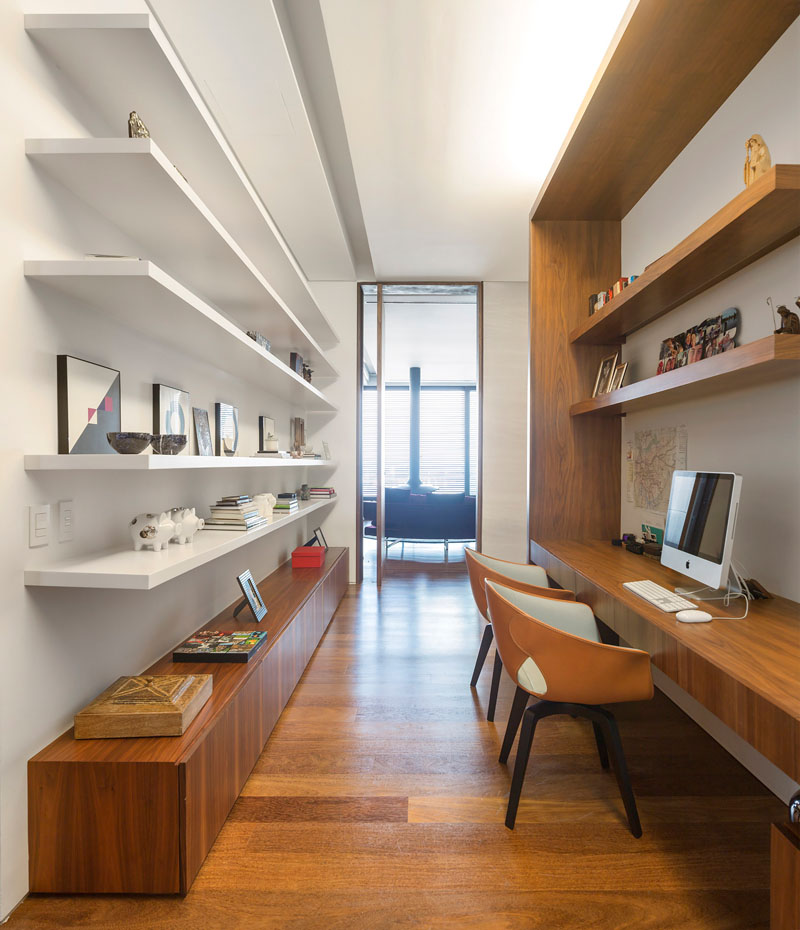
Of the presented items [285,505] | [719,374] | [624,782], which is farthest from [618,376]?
[285,505]

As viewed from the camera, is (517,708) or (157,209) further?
(517,708)

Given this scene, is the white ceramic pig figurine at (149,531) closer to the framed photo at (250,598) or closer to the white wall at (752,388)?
the framed photo at (250,598)

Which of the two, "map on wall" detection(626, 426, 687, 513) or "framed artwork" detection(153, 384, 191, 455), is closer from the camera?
"framed artwork" detection(153, 384, 191, 455)

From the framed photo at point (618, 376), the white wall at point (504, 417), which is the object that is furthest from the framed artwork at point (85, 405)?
the white wall at point (504, 417)

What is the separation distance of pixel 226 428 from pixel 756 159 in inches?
97.6

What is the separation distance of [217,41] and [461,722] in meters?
2.96

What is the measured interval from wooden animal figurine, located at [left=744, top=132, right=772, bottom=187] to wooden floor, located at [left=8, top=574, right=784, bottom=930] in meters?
2.04

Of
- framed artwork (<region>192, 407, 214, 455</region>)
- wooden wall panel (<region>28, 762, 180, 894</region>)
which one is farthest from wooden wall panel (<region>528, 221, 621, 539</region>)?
wooden wall panel (<region>28, 762, 180, 894</region>)

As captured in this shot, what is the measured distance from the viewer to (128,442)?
58.9 inches

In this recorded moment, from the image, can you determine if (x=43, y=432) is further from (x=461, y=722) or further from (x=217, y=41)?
(x=461, y=722)

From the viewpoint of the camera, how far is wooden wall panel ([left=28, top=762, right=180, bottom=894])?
4.39ft

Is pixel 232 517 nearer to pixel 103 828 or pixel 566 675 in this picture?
pixel 103 828

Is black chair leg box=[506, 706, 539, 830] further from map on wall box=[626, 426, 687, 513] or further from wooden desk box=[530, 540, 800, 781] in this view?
map on wall box=[626, 426, 687, 513]

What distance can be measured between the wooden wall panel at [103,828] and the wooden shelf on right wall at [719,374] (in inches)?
77.2
